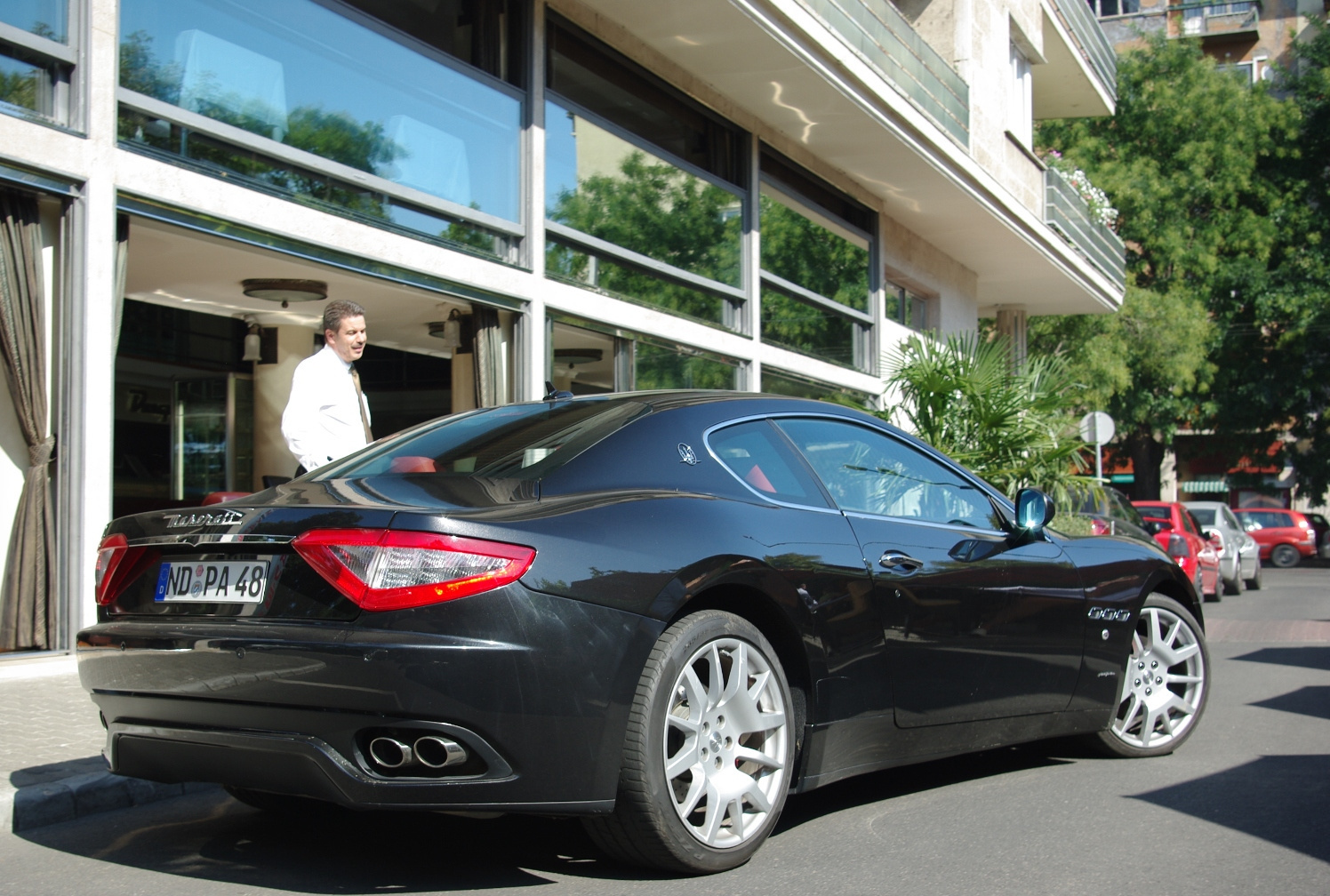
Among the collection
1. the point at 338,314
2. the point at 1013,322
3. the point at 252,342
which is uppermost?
the point at 1013,322

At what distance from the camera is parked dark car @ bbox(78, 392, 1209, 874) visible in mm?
3320

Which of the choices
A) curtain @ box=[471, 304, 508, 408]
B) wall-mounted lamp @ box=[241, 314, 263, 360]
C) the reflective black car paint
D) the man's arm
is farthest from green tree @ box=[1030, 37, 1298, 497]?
the reflective black car paint

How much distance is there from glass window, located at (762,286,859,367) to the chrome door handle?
11.4 meters

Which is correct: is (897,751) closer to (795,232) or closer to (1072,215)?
(795,232)

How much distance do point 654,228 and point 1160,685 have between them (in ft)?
28.8

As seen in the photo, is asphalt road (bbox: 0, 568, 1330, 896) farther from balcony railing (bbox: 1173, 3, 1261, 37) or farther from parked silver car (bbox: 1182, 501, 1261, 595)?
balcony railing (bbox: 1173, 3, 1261, 37)

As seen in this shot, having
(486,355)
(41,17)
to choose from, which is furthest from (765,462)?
(486,355)

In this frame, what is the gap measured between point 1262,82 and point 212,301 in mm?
34496

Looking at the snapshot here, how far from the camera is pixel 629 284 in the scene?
1320 centimetres

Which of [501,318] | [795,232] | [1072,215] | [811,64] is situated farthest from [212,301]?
[1072,215]

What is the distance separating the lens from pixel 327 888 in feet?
11.8

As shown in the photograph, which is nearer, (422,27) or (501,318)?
(422,27)

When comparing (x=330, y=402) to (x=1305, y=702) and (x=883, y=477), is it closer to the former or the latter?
(x=883, y=477)

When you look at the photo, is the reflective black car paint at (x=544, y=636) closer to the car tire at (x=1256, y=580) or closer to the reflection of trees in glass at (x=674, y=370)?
the reflection of trees in glass at (x=674, y=370)
